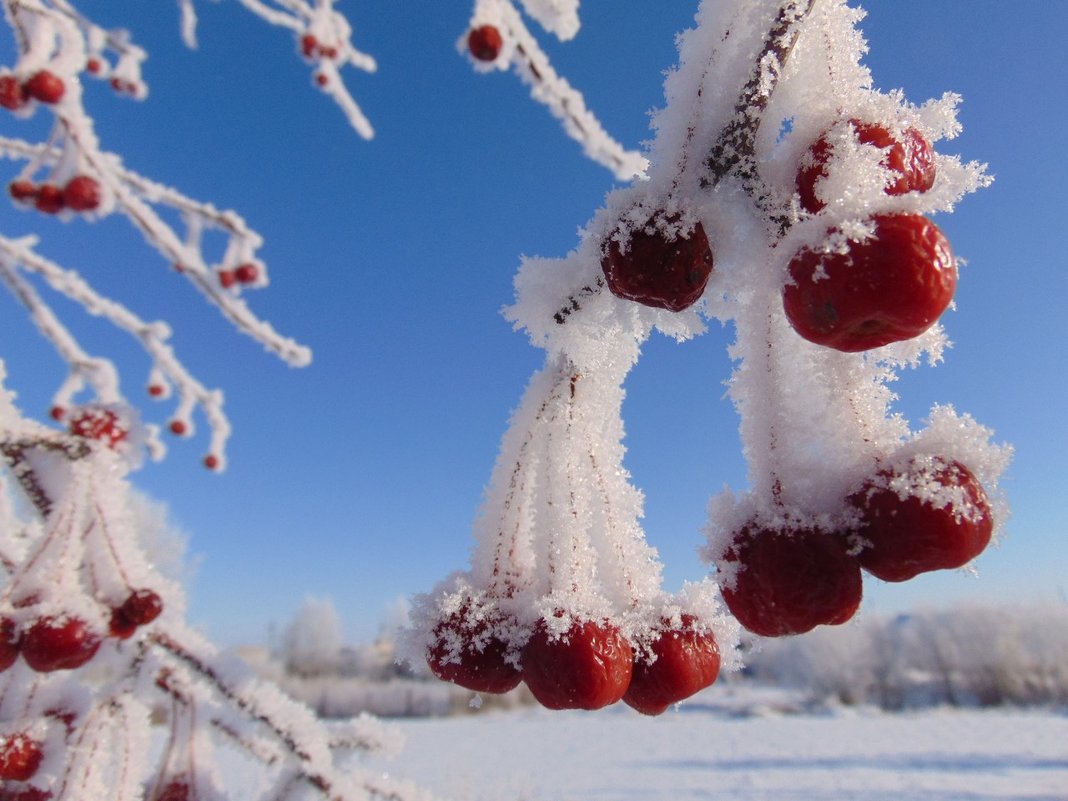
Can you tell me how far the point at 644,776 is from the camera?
456 inches

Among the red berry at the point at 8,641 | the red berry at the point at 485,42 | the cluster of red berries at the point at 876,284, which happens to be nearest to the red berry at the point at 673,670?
the cluster of red berries at the point at 876,284

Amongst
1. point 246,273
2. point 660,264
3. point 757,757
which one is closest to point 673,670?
point 660,264

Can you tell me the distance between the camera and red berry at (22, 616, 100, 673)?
1.18 metres

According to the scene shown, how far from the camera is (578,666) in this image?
71 centimetres

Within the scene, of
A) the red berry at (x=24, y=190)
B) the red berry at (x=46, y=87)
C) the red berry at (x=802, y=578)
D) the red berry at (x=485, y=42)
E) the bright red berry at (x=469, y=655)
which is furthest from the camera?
the red berry at (x=24, y=190)

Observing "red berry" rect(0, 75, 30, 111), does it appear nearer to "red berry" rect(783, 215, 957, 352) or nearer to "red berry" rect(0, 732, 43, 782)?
"red berry" rect(0, 732, 43, 782)

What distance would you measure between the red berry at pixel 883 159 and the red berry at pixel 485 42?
59 centimetres

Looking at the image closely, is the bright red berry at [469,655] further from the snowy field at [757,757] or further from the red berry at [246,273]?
the snowy field at [757,757]

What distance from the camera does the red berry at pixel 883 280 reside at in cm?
54

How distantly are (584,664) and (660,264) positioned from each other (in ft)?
1.46

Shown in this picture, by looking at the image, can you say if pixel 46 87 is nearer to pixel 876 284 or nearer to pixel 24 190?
pixel 24 190

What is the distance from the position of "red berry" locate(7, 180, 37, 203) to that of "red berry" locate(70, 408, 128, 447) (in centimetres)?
102

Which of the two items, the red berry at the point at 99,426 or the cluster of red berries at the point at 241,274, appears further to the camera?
the cluster of red berries at the point at 241,274

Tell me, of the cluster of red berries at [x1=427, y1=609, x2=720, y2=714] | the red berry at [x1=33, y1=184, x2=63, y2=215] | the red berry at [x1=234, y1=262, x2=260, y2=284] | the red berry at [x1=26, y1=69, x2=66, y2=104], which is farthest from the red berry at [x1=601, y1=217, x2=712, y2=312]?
the red berry at [x1=234, y1=262, x2=260, y2=284]
